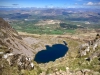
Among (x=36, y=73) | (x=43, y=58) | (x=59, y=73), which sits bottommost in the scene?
(x=43, y=58)

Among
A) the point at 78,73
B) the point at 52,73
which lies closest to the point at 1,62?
the point at 52,73

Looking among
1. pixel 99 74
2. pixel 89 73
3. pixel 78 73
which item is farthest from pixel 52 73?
pixel 99 74

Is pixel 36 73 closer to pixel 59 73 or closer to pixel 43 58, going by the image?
pixel 59 73

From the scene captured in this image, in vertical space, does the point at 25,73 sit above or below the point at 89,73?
below

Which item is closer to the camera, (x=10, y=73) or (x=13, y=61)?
(x=10, y=73)

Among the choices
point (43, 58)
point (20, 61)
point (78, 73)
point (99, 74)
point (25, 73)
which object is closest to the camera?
point (99, 74)

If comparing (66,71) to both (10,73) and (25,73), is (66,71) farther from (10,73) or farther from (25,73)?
(10,73)

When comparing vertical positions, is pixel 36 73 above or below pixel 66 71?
below

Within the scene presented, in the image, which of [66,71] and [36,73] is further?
[36,73]

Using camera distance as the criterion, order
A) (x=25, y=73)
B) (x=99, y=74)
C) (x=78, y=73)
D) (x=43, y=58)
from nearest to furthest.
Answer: (x=99, y=74)
(x=78, y=73)
(x=25, y=73)
(x=43, y=58)
